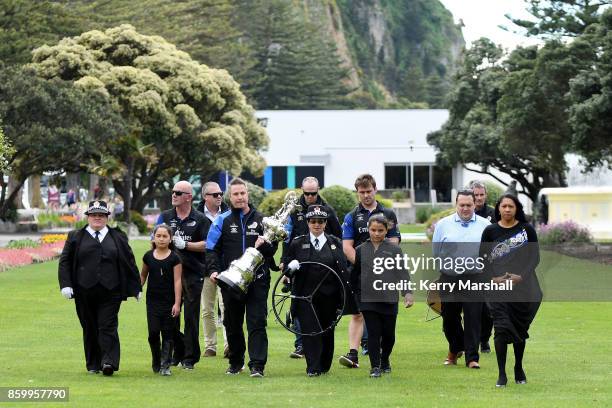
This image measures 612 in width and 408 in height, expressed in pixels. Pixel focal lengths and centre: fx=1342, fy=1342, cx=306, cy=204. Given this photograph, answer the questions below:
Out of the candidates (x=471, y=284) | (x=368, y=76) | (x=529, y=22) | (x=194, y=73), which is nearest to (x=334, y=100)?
(x=368, y=76)

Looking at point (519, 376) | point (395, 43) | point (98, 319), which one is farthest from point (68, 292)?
point (395, 43)

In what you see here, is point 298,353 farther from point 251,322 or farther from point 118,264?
point 118,264

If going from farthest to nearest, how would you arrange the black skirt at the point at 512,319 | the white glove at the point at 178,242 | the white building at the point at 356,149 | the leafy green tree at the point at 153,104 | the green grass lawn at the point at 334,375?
the white building at the point at 356,149
the leafy green tree at the point at 153,104
the white glove at the point at 178,242
the black skirt at the point at 512,319
the green grass lawn at the point at 334,375

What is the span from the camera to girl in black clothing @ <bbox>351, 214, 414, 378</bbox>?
42.0ft

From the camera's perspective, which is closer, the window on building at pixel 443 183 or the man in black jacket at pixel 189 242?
the man in black jacket at pixel 189 242

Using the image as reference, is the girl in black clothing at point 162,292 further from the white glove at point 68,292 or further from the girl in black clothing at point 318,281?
the girl in black clothing at point 318,281

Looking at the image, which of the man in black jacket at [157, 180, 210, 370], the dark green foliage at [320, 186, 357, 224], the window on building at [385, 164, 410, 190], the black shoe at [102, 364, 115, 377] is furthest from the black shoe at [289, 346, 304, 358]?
the window on building at [385, 164, 410, 190]

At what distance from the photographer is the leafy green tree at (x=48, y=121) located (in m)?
43.1

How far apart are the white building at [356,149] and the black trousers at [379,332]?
66.1 metres

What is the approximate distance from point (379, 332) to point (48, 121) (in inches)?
1324

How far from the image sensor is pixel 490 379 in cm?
1249

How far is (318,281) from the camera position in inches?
509

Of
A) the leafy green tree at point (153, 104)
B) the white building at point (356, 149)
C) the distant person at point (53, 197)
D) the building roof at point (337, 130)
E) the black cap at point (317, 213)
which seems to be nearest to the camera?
the black cap at point (317, 213)

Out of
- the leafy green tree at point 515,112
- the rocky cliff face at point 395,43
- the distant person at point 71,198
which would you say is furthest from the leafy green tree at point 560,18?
the rocky cliff face at point 395,43
